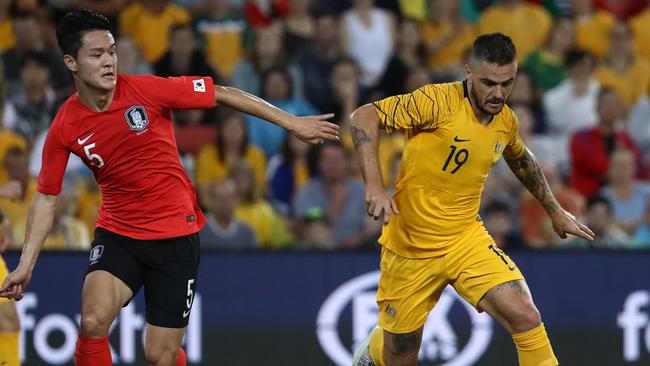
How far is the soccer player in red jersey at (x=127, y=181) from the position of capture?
6.69 meters

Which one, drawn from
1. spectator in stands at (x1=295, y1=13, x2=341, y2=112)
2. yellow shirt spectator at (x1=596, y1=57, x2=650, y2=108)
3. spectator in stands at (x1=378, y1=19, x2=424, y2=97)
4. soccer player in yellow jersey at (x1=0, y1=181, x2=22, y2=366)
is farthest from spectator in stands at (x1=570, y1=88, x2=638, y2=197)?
soccer player in yellow jersey at (x1=0, y1=181, x2=22, y2=366)

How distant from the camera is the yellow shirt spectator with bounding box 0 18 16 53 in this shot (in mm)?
12555

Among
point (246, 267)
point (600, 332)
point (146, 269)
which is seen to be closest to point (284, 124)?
point (146, 269)

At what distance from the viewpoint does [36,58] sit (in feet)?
38.8

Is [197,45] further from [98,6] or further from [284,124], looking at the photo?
[284,124]

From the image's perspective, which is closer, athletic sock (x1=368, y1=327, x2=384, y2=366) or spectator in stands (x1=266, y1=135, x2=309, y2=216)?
athletic sock (x1=368, y1=327, x2=384, y2=366)

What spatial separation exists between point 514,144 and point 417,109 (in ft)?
2.34

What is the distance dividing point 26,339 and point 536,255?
13.1ft

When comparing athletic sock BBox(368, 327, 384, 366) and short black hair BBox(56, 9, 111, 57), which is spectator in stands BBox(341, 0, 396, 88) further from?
short black hair BBox(56, 9, 111, 57)

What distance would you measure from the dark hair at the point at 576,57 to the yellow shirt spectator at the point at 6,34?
581 cm

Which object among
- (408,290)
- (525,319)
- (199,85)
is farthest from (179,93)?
(525,319)

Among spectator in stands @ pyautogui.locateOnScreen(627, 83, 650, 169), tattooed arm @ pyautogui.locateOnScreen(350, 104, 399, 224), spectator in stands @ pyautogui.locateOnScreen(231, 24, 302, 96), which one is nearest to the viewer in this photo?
tattooed arm @ pyautogui.locateOnScreen(350, 104, 399, 224)

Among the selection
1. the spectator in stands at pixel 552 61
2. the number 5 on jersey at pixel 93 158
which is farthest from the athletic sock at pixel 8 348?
the spectator in stands at pixel 552 61

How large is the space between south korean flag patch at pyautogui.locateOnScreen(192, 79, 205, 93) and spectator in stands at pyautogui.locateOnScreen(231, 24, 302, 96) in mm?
5448
